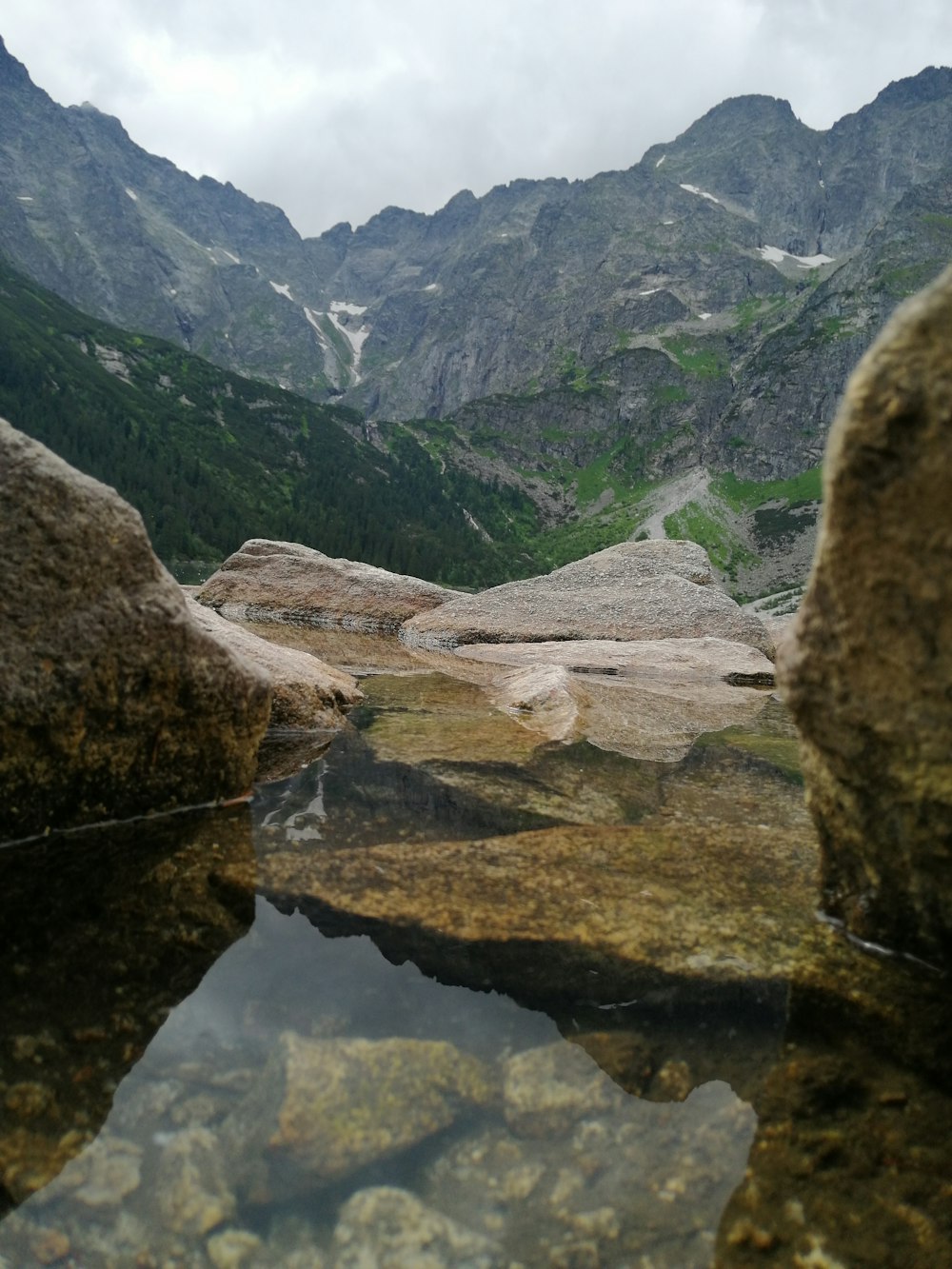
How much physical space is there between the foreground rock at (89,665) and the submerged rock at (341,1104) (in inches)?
132

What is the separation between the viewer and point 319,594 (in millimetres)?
25031

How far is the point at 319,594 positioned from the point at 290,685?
15552 millimetres

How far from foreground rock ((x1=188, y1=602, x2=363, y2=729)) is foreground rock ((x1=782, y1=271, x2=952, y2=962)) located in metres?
6.81

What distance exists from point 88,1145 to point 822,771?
405 cm

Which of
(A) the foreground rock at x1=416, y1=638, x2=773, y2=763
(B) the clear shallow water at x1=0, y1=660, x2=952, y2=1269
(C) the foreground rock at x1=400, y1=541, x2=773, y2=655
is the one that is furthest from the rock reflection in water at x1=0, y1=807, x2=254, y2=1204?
(C) the foreground rock at x1=400, y1=541, x2=773, y2=655

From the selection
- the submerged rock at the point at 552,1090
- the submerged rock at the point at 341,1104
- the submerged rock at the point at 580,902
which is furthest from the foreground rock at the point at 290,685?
the submerged rock at the point at 552,1090

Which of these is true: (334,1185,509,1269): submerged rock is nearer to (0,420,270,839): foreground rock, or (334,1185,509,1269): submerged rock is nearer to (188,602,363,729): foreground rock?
(0,420,270,839): foreground rock

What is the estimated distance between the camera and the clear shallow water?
2783mm

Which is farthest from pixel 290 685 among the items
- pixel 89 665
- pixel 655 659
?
pixel 655 659

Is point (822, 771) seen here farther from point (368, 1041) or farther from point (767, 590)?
point (767, 590)

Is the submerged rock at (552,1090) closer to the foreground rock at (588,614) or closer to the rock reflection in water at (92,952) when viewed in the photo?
the rock reflection in water at (92,952)

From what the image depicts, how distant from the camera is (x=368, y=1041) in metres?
3.82

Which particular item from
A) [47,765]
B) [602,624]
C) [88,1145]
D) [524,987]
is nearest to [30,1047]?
[88,1145]

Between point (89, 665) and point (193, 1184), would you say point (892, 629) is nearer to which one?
point (193, 1184)
